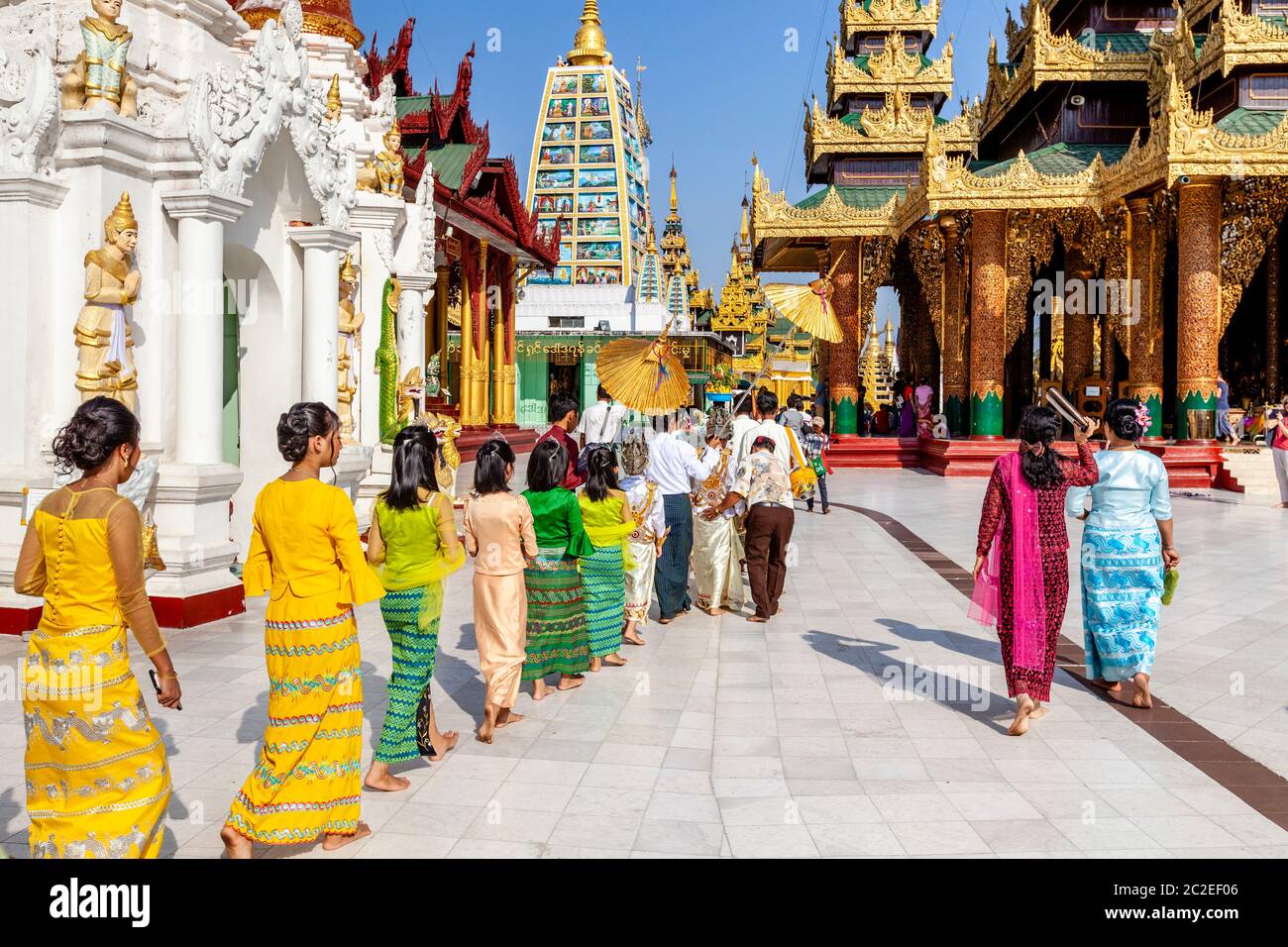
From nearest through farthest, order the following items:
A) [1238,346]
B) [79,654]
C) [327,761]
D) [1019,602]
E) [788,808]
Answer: [79,654]
[327,761]
[788,808]
[1019,602]
[1238,346]

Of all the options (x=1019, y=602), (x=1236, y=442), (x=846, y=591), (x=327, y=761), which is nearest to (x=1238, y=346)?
(x=1236, y=442)

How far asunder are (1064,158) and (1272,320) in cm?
536

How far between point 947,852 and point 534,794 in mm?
1620

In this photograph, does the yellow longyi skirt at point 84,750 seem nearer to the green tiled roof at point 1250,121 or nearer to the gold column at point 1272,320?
the green tiled roof at point 1250,121

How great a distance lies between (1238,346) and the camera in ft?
70.2

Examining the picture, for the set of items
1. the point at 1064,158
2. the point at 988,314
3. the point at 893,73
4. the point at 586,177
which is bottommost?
the point at 988,314

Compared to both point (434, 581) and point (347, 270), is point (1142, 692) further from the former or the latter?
point (347, 270)

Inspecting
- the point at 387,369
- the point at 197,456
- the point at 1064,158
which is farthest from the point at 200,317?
the point at 1064,158

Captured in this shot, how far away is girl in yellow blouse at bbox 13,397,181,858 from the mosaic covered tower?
3857 centimetres

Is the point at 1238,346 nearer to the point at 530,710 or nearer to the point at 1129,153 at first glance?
the point at 1129,153

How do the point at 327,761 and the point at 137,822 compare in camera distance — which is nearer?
the point at 137,822

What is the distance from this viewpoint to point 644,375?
7.59 m

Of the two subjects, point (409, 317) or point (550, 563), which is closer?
point (550, 563)

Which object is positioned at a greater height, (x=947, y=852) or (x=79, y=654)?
(x=79, y=654)
